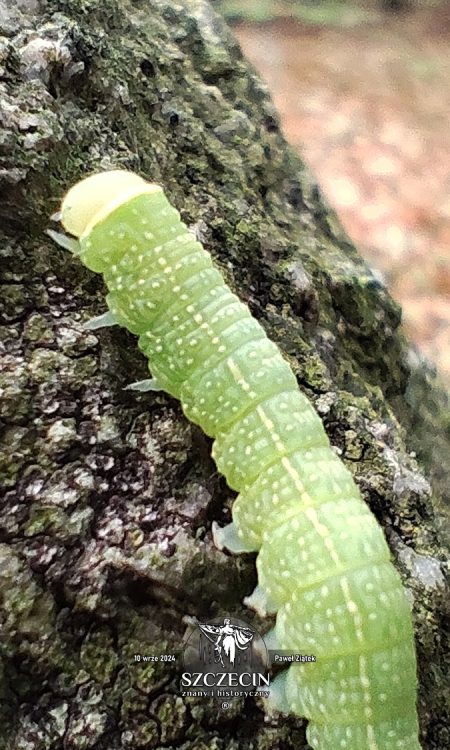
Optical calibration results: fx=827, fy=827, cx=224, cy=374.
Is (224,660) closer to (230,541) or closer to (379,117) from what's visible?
(230,541)

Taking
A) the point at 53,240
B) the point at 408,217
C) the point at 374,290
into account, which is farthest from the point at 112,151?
the point at 408,217

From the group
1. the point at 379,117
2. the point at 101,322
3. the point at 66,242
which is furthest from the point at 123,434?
the point at 379,117

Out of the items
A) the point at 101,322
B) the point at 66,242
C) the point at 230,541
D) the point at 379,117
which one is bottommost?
the point at 379,117

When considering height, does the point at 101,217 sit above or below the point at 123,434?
above

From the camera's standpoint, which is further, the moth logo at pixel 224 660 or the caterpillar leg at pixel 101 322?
the caterpillar leg at pixel 101 322

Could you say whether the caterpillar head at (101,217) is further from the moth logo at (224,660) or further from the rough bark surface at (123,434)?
the moth logo at (224,660)

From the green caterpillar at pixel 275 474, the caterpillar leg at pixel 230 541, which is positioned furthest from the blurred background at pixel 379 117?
the caterpillar leg at pixel 230 541
